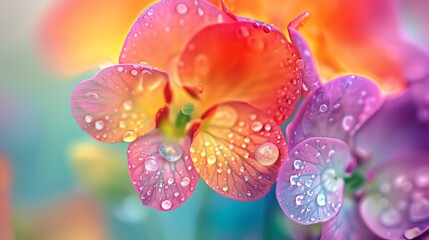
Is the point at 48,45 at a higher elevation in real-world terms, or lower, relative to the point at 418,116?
higher

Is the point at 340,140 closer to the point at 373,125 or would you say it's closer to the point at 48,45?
the point at 373,125

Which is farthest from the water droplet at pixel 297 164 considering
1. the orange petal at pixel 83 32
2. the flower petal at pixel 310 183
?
the orange petal at pixel 83 32

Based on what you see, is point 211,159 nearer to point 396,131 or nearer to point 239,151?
point 239,151

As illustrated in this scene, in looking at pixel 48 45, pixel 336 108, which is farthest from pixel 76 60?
pixel 336 108

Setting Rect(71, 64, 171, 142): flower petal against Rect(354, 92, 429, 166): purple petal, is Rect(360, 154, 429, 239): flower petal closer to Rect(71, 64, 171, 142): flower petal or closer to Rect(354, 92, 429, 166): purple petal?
Rect(354, 92, 429, 166): purple petal

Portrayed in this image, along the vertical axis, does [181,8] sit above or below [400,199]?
above

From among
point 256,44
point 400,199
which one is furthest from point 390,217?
point 256,44
